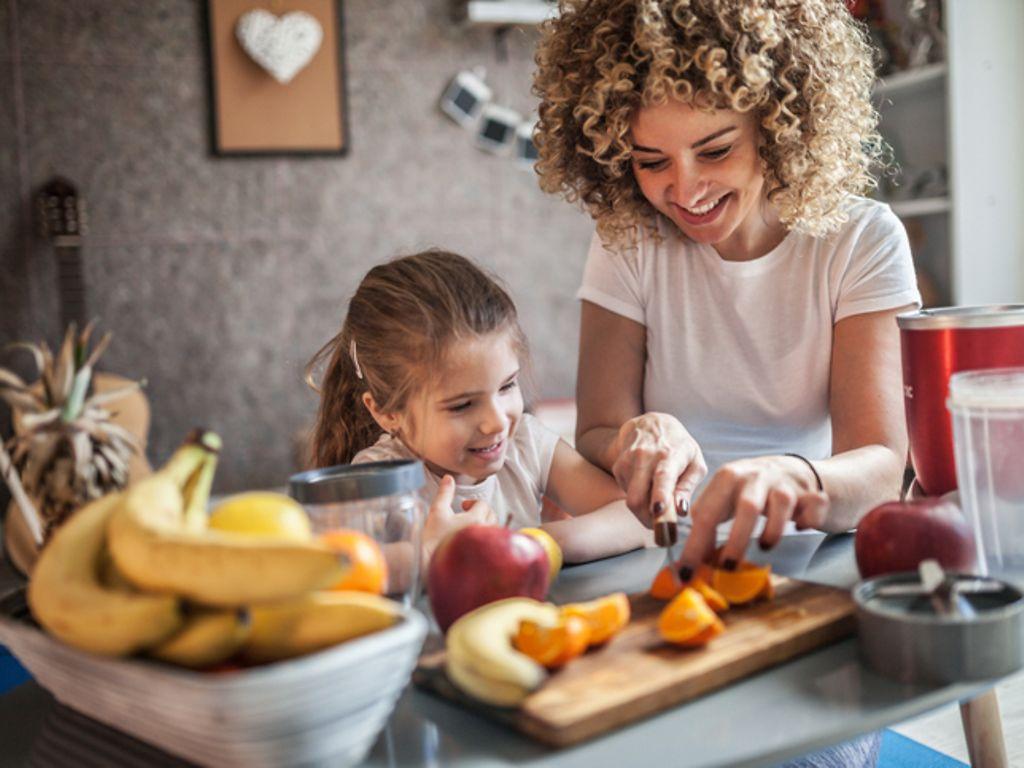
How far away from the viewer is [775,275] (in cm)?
169

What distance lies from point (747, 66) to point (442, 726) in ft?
3.23

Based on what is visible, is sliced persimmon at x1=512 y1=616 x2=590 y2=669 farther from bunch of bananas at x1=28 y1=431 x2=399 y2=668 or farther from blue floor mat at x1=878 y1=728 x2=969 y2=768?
blue floor mat at x1=878 y1=728 x2=969 y2=768

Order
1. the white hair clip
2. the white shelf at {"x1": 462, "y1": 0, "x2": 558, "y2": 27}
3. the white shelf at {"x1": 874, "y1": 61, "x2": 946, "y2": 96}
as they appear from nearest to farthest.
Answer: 1. the white hair clip
2. the white shelf at {"x1": 874, "y1": 61, "x2": 946, "y2": 96}
3. the white shelf at {"x1": 462, "y1": 0, "x2": 558, "y2": 27}

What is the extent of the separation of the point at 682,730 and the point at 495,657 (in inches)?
5.3

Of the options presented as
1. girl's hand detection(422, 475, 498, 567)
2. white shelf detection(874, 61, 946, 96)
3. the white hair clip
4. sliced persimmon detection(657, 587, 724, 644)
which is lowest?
sliced persimmon detection(657, 587, 724, 644)

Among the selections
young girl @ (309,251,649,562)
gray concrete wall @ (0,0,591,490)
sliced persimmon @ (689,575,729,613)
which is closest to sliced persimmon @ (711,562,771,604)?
sliced persimmon @ (689,575,729,613)

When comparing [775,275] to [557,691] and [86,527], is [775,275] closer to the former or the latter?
[557,691]

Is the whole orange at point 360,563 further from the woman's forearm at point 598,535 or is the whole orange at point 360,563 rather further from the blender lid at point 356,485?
the woman's forearm at point 598,535

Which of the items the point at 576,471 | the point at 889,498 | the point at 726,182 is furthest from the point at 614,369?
the point at 889,498

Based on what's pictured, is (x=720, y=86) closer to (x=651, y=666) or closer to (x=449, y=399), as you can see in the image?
(x=449, y=399)

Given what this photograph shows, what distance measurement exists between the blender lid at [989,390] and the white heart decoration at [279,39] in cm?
333

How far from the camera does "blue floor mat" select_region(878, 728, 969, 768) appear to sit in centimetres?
185

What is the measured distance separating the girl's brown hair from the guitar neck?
233 centimetres

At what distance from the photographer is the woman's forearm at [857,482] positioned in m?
1.21
